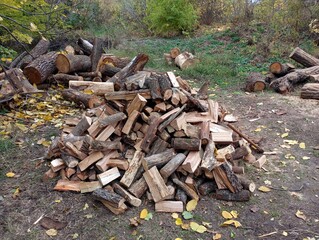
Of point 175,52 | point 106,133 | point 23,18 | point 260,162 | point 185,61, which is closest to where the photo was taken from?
point 106,133

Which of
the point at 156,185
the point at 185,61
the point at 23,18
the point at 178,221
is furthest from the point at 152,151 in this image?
the point at 185,61

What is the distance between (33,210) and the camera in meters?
3.13

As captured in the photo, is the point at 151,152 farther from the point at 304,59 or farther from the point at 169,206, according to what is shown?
the point at 304,59

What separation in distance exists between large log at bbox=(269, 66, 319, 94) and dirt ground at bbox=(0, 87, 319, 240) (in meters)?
2.43

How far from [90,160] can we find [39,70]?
11.1 ft

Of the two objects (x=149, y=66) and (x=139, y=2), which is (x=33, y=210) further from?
(x=139, y=2)

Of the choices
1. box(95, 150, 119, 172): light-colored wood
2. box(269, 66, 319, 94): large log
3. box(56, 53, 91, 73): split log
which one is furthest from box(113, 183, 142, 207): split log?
box(269, 66, 319, 94): large log

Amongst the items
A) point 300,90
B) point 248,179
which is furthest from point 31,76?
point 300,90

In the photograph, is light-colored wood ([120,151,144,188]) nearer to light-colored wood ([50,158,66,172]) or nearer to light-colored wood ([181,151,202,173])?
light-colored wood ([181,151,202,173])

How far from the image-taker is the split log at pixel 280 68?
7.25 meters

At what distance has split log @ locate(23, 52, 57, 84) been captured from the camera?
241 inches

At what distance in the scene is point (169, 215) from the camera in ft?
10.0

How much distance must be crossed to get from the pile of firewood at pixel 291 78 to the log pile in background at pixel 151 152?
2947 mm

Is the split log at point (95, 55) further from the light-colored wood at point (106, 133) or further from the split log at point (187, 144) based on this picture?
the split log at point (187, 144)
